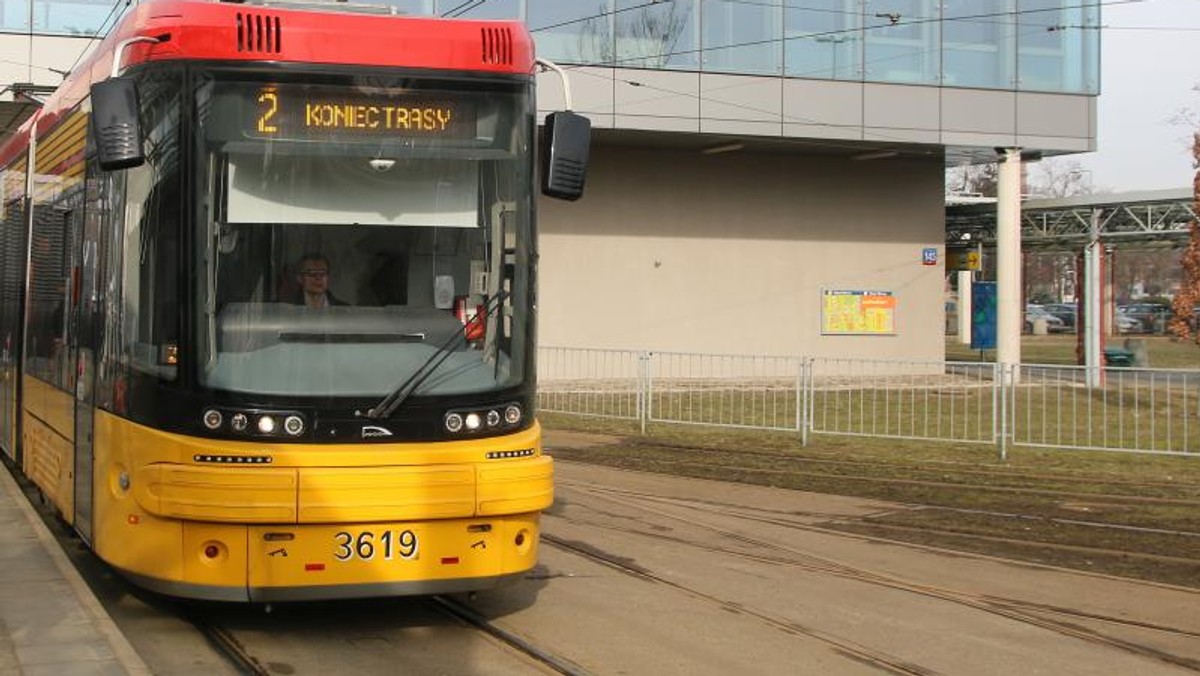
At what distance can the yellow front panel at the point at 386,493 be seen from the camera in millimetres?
5984

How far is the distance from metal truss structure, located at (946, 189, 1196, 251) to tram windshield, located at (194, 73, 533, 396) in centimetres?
2616

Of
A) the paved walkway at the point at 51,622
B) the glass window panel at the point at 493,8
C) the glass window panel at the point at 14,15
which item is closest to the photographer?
the paved walkway at the point at 51,622

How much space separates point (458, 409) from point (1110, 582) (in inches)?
191

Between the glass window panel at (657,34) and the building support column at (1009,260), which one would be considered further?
the building support column at (1009,260)

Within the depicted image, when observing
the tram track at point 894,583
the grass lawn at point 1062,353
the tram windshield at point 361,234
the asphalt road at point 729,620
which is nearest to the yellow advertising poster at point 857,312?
the grass lawn at point 1062,353

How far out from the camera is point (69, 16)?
23922 millimetres

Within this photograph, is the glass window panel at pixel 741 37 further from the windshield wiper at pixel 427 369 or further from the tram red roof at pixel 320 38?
the windshield wiper at pixel 427 369

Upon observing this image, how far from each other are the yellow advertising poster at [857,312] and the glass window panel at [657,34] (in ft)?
24.0

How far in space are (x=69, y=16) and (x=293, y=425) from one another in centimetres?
2074

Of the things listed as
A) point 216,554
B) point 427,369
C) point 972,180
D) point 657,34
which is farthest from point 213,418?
point 972,180

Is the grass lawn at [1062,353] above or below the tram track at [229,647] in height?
above

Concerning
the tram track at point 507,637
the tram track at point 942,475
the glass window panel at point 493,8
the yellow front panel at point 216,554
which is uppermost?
the glass window panel at point 493,8

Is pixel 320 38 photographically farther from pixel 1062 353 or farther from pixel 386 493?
pixel 1062 353

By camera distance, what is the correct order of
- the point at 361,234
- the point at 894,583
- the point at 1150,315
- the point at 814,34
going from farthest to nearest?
the point at 1150,315
the point at 814,34
the point at 894,583
the point at 361,234
